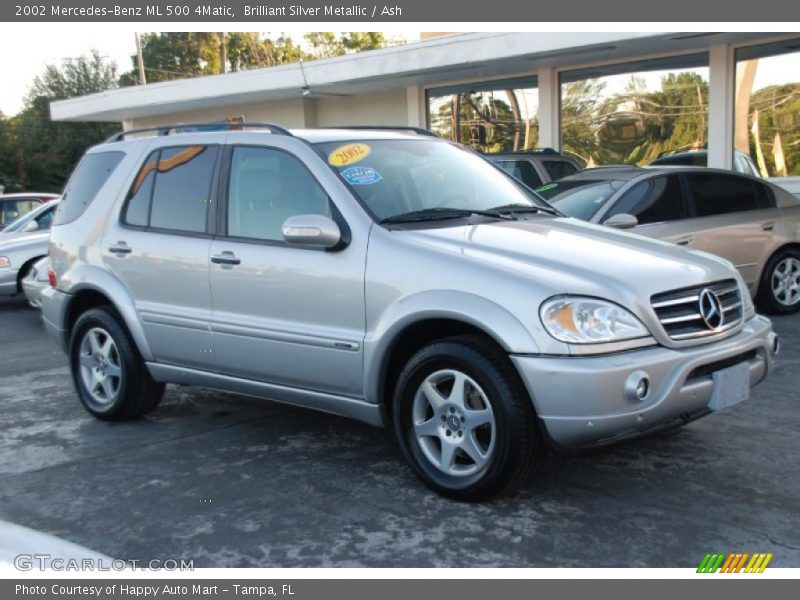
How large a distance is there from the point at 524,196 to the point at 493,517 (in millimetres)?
2222

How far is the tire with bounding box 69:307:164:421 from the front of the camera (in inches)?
229

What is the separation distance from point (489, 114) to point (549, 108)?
1.71m

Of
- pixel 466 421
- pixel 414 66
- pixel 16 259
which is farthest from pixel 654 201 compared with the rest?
pixel 16 259

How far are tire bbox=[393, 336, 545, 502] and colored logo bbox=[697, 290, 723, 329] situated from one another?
3.20 feet

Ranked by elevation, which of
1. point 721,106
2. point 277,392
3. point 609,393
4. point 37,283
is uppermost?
point 721,106

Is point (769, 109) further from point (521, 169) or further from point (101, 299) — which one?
Result: point (101, 299)

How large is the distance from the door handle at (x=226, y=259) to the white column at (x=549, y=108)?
1137 cm

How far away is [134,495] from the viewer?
4523mm

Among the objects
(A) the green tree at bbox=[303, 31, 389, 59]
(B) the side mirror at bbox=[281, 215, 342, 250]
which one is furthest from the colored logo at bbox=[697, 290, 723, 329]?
(A) the green tree at bbox=[303, 31, 389, 59]

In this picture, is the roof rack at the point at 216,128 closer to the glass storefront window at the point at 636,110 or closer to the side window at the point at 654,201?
the side window at the point at 654,201

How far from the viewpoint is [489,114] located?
1698 centimetres

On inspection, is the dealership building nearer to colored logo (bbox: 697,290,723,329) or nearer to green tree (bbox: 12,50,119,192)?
colored logo (bbox: 697,290,723,329)

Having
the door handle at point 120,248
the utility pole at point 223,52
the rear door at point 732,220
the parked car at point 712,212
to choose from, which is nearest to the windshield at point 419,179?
the door handle at point 120,248
